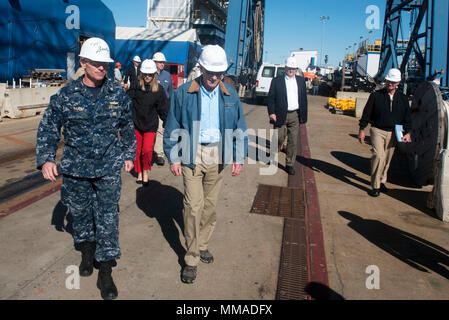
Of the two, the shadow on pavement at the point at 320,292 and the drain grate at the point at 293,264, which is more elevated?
the drain grate at the point at 293,264

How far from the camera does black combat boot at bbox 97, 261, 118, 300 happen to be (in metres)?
3.05

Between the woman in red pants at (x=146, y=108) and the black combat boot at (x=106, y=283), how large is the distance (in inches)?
112

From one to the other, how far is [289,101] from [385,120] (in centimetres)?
177

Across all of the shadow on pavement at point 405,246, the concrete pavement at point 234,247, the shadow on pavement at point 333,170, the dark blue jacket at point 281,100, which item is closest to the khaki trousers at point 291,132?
the dark blue jacket at point 281,100

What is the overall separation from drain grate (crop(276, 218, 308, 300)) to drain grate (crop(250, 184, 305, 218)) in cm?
32

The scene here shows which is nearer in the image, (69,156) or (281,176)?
(69,156)

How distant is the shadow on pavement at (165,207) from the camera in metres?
4.24

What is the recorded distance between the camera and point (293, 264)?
12.4 ft

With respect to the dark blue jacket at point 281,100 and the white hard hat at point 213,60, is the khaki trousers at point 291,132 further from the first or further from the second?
the white hard hat at point 213,60
